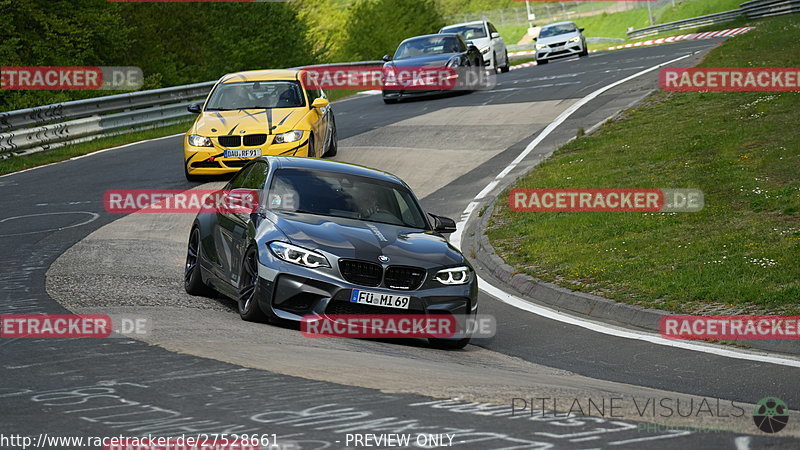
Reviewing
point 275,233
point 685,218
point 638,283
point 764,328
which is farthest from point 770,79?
point 275,233

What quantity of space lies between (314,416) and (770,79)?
2143cm

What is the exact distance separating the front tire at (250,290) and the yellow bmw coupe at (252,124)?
8.71 meters

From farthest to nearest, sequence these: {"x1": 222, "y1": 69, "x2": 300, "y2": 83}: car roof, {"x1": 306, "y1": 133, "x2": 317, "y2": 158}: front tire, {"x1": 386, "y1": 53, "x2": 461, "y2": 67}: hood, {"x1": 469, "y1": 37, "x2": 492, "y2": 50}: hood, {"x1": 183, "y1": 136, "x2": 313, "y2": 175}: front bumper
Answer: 1. {"x1": 469, "y1": 37, "x2": 492, "y2": 50}: hood
2. {"x1": 386, "y1": 53, "x2": 461, "y2": 67}: hood
3. {"x1": 222, "y1": 69, "x2": 300, "y2": 83}: car roof
4. {"x1": 306, "y1": 133, "x2": 317, "y2": 158}: front tire
5. {"x1": 183, "y1": 136, "x2": 313, "y2": 175}: front bumper

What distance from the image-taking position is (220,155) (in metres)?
18.6

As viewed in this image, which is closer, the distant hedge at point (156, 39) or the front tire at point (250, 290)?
the front tire at point (250, 290)

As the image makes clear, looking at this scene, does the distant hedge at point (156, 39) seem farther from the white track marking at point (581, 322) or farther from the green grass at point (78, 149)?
the white track marking at point (581, 322)

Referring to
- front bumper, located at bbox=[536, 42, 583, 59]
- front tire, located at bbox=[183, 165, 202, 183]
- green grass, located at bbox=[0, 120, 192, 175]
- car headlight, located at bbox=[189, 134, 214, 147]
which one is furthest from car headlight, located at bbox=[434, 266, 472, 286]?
front bumper, located at bbox=[536, 42, 583, 59]

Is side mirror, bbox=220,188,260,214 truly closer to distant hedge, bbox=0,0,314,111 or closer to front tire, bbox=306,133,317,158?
front tire, bbox=306,133,317,158

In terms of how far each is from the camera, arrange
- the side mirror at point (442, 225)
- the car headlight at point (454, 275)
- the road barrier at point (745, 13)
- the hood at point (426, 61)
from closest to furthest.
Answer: the car headlight at point (454, 275) → the side mirror at point (442, 225) → the hood at point (426, 61) → the road barrier at point (745, 13)

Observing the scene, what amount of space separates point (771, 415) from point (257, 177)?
19.7ft

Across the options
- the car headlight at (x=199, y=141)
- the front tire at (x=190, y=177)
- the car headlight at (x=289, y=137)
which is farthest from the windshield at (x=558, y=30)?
the car headlight at (x=199, y=141)

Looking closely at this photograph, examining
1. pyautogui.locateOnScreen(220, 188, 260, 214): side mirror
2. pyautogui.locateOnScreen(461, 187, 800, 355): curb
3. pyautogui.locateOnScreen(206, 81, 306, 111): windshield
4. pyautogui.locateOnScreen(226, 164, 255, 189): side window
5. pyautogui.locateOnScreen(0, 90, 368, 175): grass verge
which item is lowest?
pyautogui.locateOnScreen(461, 187, 800, 355): curb

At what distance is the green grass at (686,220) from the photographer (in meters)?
11.2

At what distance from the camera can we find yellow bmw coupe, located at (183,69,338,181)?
18.5 m
